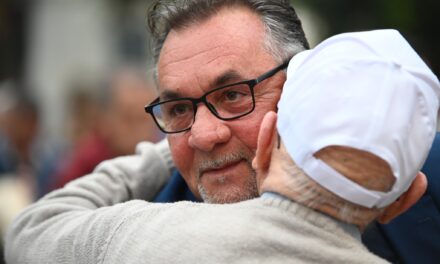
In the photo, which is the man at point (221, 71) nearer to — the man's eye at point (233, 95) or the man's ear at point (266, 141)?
the man's eye at point (233, 95)

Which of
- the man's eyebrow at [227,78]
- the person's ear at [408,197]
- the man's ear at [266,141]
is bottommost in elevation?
the person's ear at [408,197]

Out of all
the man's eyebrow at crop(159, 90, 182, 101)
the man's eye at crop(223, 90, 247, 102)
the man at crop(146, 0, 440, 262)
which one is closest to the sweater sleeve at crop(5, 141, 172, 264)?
the man at crop(146, 0, 440, 262)

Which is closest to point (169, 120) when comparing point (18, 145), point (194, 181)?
point (194, 181)

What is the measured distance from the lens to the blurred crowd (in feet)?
20.5

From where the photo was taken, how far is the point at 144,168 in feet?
10.8

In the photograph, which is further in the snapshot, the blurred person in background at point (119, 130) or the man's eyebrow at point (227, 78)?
→ the blurred person in background at point (119, 130)

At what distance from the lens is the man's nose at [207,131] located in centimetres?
273

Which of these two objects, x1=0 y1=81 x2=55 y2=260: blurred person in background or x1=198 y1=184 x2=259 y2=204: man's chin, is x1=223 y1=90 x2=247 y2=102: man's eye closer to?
x1=198 y1=184 x2=259 y2=204: man's chin

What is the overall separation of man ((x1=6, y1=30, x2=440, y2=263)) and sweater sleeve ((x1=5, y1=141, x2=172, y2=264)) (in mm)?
159

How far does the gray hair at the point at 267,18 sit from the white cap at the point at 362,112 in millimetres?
954

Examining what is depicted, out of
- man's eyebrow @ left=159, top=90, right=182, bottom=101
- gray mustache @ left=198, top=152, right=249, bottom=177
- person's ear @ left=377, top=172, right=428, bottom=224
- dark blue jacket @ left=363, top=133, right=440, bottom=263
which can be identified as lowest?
dark blue jacket @ left=363, top=133, right=440, bottom=263

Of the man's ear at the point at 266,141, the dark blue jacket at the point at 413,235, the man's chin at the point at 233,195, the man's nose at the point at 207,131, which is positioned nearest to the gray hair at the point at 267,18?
the man's nose at the point at 207,131

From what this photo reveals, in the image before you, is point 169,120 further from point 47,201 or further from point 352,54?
point 352,54

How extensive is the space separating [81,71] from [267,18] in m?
15.6
